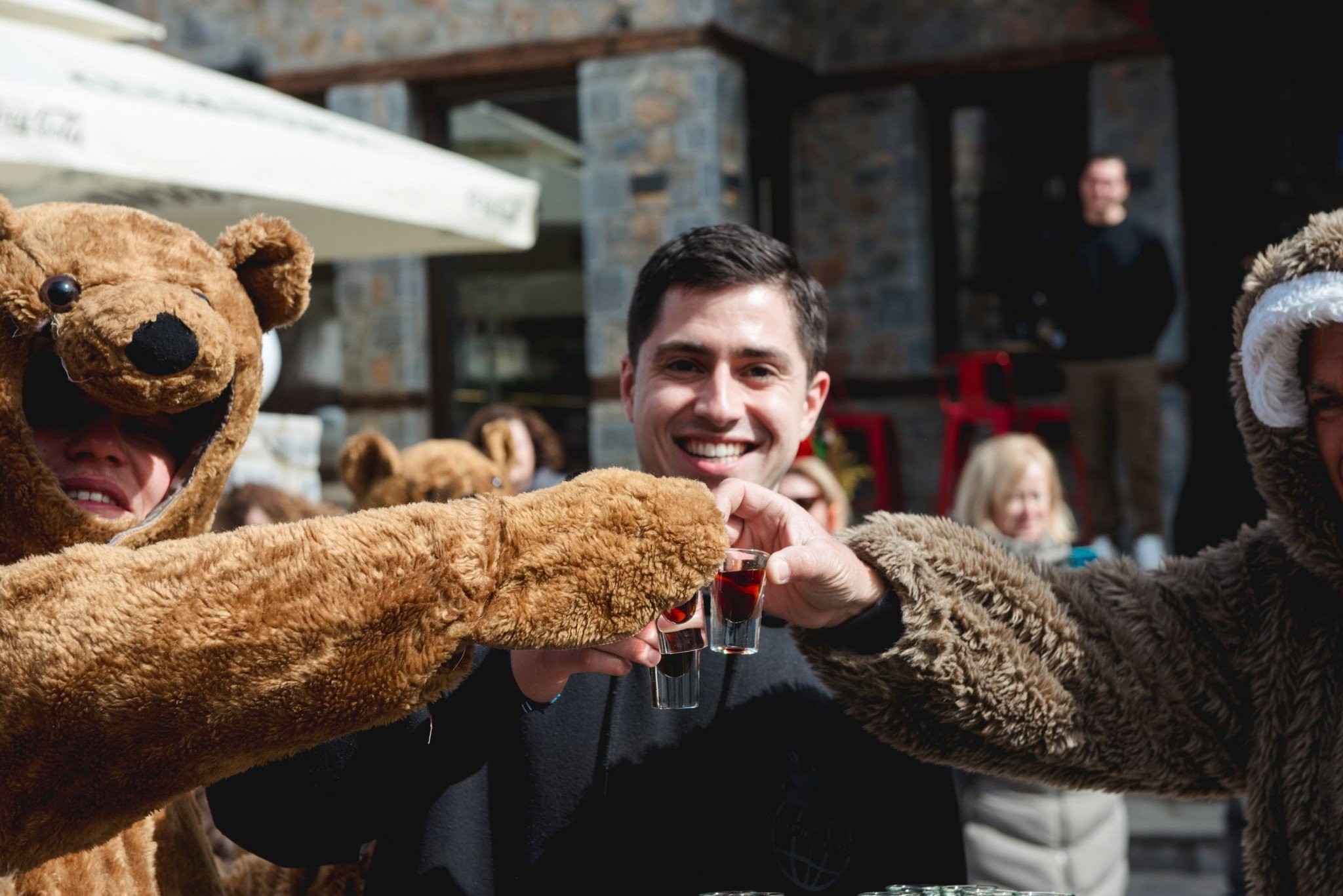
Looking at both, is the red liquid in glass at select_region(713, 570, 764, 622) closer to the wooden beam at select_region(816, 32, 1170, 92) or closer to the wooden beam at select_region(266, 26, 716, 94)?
the wooden beam at select_region(266, 26, 716, 94)

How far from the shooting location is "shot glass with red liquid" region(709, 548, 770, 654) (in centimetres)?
173

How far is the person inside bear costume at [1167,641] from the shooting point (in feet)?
6.43

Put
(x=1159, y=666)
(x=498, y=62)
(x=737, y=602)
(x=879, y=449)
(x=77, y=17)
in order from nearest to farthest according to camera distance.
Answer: (x=737, y=602) < (x=1159, y=666) < (x=77, y=17) < (x=498, y=62) < (x=879, y=449)

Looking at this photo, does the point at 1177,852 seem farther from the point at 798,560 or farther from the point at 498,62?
the point at 498,62

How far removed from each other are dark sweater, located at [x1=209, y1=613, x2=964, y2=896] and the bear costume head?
393 millimetres

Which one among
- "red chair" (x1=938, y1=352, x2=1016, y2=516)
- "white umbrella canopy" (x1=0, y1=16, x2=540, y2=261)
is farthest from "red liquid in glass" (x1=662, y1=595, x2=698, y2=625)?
"red chair" (x1=938, y1=352, x2=1016, y2=516)

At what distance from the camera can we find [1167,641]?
209 cm

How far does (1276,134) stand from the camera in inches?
351

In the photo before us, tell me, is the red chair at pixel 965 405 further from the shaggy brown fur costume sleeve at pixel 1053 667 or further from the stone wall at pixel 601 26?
the shaggy brown fur costume sleeve at pixel 1053 667

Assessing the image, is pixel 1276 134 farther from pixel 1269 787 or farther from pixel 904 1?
pixel 1269 787

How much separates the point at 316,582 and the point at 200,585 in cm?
11

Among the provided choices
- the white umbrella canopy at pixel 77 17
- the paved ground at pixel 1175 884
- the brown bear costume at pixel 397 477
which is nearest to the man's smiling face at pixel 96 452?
the brown bear costume at pixel 397 477

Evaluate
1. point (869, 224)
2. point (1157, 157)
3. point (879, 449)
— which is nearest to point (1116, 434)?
point (879, 449)

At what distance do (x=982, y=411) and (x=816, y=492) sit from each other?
4.12m
